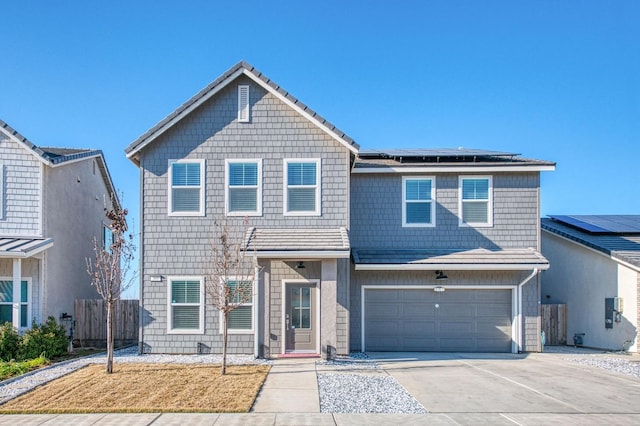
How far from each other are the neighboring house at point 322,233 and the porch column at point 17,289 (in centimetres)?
339

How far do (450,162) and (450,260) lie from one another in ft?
10.5

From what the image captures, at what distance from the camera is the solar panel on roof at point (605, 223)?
1818cm

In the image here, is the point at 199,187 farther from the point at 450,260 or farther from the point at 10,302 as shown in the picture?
the point at 450,260

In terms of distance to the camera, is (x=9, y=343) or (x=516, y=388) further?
(x=9, y=343)

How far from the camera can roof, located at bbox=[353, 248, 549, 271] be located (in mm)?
15062

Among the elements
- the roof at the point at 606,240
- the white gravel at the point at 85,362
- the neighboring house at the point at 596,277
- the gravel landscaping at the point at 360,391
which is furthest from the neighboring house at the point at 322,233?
the neighboring house at the point at 596,277

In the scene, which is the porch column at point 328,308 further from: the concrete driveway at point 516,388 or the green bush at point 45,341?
the green bush at point 45,341

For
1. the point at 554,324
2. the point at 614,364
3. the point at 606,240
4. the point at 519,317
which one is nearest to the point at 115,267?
the point at 519,317

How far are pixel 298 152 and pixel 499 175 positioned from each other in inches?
251

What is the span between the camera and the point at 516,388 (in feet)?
34.1

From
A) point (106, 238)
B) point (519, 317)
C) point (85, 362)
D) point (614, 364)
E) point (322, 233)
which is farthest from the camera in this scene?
point (106, 238)

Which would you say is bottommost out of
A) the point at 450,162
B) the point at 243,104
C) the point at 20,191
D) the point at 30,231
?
the point at 30,231

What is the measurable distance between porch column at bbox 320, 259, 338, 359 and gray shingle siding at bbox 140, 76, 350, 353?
1543mm

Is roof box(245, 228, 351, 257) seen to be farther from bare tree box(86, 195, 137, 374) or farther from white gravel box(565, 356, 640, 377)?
white gravel box(565, 356, 640, 377)
